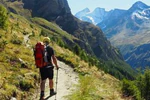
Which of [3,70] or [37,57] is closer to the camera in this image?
[37,57]

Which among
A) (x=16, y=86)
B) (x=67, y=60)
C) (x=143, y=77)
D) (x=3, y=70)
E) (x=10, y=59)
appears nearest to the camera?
(x=16, y=86)

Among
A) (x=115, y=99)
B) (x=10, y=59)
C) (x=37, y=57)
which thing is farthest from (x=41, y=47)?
(x=10, y=59)

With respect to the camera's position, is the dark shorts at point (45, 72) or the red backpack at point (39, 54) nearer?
the red backpack at point (39, 54)

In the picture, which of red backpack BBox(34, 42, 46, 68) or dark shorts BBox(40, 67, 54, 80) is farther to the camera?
dark shorts BBox(40, 67, 54, 80)

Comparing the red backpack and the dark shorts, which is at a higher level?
the red backpack

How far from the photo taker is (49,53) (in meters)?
16.2

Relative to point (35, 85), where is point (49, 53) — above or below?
above

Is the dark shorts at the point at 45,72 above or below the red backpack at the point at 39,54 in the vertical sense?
below

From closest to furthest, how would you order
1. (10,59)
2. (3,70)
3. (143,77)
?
1. (3,70)
2. (10,59)
3. (143,77)

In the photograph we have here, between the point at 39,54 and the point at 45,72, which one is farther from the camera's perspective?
the point at 45,72

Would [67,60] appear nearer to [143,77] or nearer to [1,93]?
[143,77]

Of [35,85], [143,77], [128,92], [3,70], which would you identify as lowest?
[143,77]

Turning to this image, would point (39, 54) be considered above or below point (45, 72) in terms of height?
above

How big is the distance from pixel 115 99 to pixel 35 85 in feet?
39.3
